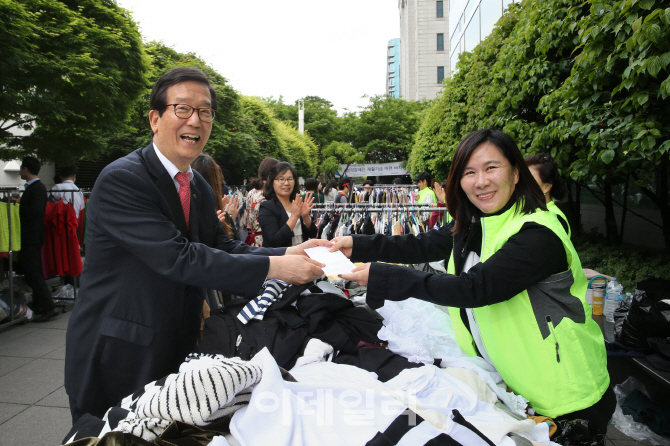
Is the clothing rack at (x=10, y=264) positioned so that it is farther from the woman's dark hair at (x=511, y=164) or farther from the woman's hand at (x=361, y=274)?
the woman's dark hair at (x=511, y=164)

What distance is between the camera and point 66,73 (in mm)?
7250

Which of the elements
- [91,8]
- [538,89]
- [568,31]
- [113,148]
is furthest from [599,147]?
[113,148]

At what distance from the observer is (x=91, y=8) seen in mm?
9023

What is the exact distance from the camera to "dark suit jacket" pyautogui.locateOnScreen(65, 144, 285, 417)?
161 cm

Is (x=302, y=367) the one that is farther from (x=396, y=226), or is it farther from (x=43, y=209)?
(x=43, y=209)

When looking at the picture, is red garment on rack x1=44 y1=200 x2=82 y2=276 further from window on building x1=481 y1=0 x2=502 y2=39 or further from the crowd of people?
window on building x1=481 y1=0 x2=502 y2=39

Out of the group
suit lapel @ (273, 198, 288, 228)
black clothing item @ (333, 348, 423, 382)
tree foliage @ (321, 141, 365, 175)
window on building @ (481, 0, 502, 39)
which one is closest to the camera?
black clothing item @ (333, 348, 423, 382)

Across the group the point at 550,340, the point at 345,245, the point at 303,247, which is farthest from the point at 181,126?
the point at 550,340

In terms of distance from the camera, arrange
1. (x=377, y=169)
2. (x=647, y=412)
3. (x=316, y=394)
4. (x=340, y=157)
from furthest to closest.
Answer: (x=340, y=157), (x=377, y=169), (x=647, y=412), (x=316, y=394)

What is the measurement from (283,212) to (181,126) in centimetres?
257

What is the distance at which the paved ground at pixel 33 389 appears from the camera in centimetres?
321

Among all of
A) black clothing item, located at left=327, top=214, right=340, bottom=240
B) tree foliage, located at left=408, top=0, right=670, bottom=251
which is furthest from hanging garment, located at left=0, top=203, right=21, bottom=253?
tree foliage, located at left=408, top=0, right=670, bottom=251

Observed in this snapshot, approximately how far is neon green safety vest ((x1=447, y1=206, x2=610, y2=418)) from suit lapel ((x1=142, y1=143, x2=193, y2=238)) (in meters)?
1.39

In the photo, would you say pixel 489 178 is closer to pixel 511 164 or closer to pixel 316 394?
pixel 511 164
